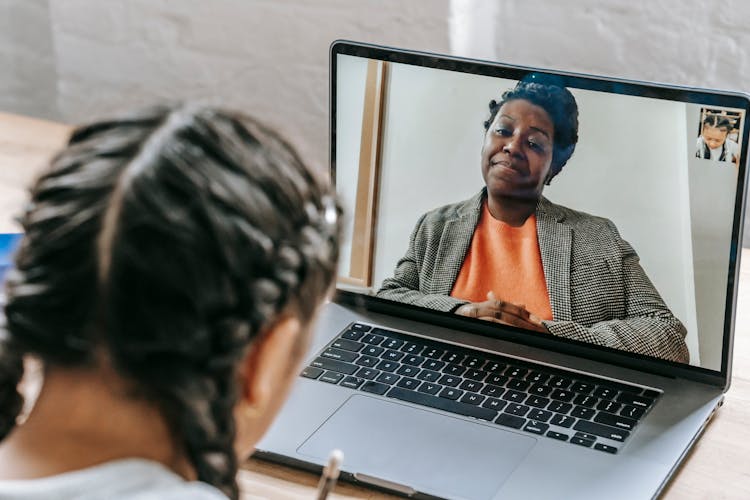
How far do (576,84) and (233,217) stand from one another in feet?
1.68

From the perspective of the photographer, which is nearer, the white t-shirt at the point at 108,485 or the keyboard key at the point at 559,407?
the white t-shirt at the point at 108,485

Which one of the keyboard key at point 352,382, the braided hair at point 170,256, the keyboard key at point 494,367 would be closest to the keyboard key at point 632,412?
the keyboard key at point 494,367

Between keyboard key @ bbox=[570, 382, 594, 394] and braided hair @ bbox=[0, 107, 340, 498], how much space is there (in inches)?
17.2

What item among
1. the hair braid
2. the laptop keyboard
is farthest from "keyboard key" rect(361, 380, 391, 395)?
the hair braid

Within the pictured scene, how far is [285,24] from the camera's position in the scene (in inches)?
59.1

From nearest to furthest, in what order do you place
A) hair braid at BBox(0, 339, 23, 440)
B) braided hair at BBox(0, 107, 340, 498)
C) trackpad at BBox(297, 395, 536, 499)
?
braided hair at BBox(0, 107, 340, 498), hair braid at BBox(0, 339, 23, 440), trackpad at BBox(297, 395, 536, 499)

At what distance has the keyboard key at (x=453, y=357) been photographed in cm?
87

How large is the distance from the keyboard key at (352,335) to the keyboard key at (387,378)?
7 cm

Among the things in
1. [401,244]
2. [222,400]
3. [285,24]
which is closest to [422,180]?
[401,244]

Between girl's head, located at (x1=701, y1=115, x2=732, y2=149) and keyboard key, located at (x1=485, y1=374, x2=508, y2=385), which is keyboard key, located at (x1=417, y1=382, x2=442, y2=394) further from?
girl's head, located at (x1=701, y1=115, x2=732, y2=149)

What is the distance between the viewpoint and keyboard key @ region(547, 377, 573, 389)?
0.84 m

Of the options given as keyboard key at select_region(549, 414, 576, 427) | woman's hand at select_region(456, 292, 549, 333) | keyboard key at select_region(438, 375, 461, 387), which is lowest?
keyboard key at select_region(549, 414, 576, 427)

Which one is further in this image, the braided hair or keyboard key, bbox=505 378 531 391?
keyboard key, bbox=505 378 531 391

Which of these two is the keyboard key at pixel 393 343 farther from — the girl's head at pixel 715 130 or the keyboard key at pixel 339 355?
the girl's head at pixel 715 130
